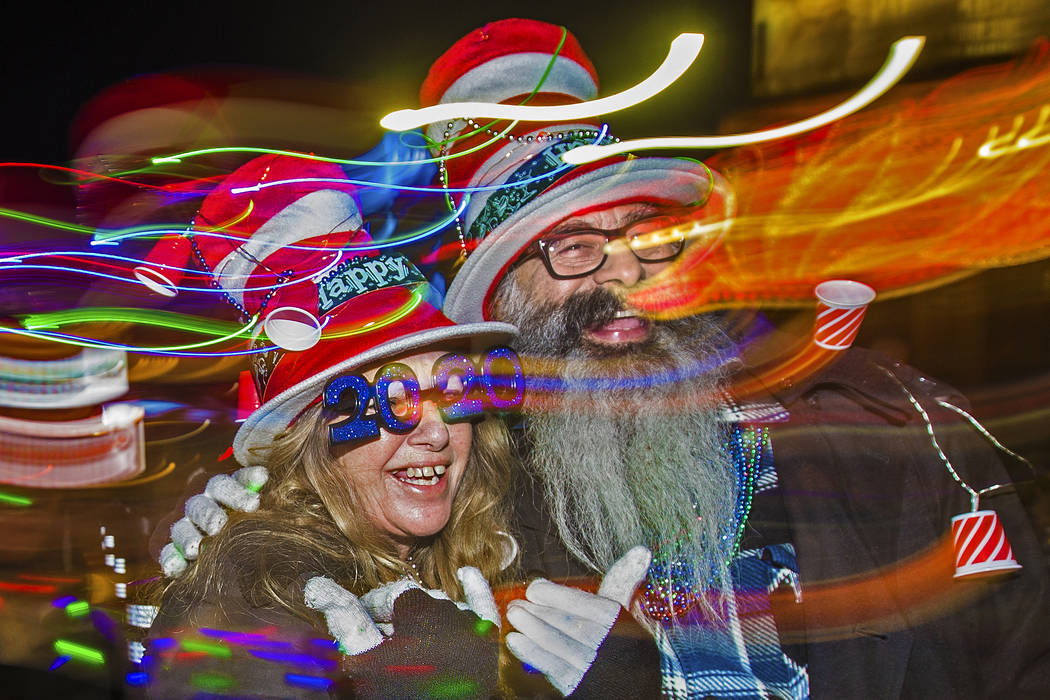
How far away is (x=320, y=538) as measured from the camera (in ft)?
6.28

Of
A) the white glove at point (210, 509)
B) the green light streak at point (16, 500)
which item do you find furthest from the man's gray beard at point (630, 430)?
the green light streak at point (16, 500)

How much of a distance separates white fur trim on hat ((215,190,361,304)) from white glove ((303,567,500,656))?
888 millimetres

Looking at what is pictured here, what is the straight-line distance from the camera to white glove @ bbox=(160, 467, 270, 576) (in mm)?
1907

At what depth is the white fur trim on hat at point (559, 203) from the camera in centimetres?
216

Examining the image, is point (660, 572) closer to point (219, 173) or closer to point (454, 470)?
point (454, 470)

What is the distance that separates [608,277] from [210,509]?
4.35ft

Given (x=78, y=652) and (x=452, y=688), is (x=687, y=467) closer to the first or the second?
(x=452, y=688)

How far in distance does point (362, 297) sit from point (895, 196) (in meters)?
3.21

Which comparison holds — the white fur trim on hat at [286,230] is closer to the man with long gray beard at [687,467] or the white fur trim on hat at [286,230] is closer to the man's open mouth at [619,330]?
the man with long gray beard at [687,467]

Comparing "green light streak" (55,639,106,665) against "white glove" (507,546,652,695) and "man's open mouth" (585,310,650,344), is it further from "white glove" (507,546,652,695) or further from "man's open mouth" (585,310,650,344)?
"man's open mouth" (585,310,650,344)

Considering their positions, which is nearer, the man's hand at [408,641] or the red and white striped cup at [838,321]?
the man's hand at [408,641]

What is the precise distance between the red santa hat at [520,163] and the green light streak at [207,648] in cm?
117

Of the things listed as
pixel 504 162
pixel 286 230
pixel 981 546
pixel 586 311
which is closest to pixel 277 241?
pixel 286 230

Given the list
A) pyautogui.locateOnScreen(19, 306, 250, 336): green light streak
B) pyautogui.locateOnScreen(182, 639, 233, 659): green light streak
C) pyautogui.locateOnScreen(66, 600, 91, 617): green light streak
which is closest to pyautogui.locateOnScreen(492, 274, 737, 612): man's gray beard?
pyautogui.locateOnScreen(182, 639, 233, 659): green light streak
